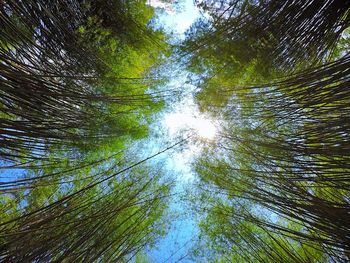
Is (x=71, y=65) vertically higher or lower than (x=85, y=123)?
higher

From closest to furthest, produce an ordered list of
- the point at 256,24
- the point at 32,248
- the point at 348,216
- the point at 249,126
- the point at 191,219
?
the point at 348,216 < the point at 32,248 < the point at 256,24 < the point at 249,126 < the point at 191,219

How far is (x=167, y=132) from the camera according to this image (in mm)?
5168

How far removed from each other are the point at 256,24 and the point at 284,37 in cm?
30

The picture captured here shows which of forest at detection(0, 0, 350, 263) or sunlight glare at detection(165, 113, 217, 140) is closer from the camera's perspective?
forest at detection(0, 0, 350, 263)

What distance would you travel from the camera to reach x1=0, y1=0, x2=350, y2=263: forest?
7.77ft

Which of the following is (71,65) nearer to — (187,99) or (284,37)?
(187,99)

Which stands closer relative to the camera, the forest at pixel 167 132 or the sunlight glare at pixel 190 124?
the forest at pixel 167 132

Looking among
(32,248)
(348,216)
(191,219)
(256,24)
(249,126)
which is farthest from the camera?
(191,219)

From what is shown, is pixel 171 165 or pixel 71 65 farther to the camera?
pixel 171 165

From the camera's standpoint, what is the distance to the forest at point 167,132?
237 cm

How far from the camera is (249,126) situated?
394 cm

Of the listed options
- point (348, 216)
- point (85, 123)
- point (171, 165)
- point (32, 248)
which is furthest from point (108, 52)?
point (348, 216)

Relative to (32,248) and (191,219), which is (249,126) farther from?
(32,248)

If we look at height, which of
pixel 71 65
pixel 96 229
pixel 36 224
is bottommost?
pixel 96 229
